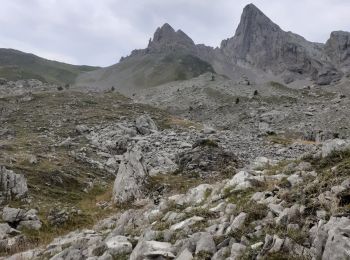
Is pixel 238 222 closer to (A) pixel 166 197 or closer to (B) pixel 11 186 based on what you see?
(A) pixel 166 197

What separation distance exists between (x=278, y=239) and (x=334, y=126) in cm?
5903

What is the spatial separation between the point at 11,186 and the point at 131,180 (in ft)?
19.5

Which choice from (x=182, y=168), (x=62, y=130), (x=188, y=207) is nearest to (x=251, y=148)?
(x=182, y=168)

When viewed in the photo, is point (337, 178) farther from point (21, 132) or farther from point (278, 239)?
point (21, 132)

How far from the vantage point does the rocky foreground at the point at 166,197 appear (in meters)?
9.33

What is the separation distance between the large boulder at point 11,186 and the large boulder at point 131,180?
4515 millimetres

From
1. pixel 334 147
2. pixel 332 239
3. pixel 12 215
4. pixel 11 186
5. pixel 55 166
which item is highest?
pixel 334 147

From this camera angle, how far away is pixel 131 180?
992 inches

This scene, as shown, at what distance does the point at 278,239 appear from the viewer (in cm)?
866

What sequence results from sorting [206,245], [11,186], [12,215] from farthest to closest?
1. [11,186]
2. [12,215]
3. [206,245]

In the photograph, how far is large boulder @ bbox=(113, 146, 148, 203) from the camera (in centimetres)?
2425

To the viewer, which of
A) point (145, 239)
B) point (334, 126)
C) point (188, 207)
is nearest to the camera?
point (145, 239)

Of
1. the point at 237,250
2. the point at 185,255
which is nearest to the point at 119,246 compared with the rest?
the point at 185,255

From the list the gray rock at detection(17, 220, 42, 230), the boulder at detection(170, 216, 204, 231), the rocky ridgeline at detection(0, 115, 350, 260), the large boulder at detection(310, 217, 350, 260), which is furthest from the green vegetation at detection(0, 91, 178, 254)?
the large boulder at detection(310, 217, 350, 260)
